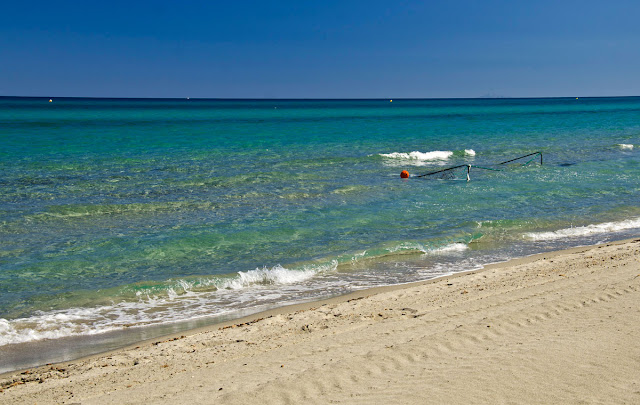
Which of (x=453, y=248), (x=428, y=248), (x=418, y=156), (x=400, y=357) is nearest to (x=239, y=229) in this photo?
(x=428, y=248)

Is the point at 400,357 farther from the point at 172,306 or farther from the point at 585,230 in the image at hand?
the point at 585,230

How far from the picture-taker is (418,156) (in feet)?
97.4

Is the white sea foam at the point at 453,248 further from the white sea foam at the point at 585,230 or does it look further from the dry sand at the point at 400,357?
the dry sand at the point at 400,357

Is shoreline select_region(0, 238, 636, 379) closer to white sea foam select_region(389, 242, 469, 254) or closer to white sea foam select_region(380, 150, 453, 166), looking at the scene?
white sea foam select_region(389, 242, 469, 254)

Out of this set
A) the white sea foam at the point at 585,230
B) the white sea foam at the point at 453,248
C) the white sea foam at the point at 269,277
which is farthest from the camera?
the white sea foam at the point at 585,230

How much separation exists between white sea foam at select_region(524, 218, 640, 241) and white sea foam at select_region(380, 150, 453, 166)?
1333 centimetres

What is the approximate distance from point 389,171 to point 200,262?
46.5 ft

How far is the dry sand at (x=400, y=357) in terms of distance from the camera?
5.14 m

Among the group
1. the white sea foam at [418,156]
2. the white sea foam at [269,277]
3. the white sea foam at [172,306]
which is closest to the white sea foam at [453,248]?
the white sea foam at [172,306]

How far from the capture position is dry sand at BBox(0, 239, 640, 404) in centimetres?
514

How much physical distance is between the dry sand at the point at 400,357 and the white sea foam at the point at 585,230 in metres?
4.51

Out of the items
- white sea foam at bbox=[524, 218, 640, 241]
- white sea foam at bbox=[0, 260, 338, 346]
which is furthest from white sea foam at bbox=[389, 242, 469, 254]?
white sea foam at bbox=[524, 218, 640, 241]

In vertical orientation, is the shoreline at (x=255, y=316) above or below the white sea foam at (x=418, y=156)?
below

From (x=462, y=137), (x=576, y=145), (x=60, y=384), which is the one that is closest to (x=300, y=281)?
(x=60, y=384)
